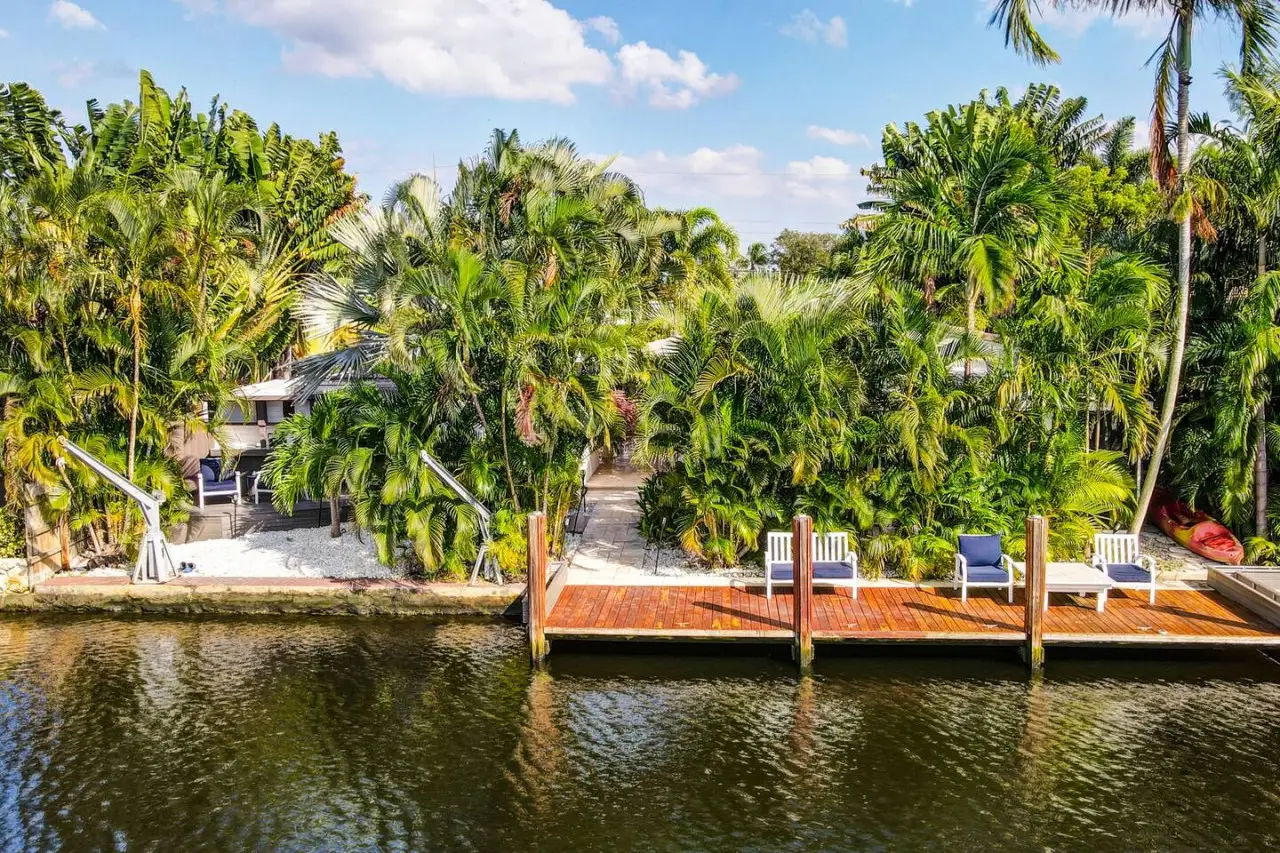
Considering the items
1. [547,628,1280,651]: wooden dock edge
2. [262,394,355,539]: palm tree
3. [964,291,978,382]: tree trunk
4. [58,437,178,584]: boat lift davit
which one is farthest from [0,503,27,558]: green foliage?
[964,291,978,382]: tree trunk

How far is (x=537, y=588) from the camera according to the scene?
40.0 feet

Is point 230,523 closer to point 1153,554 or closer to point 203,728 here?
point 203,728

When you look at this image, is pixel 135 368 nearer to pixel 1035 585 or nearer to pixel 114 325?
pixel 114 325

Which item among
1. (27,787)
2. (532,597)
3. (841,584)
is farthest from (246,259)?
(841,584)

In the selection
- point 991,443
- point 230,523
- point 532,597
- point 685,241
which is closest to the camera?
point 532,597

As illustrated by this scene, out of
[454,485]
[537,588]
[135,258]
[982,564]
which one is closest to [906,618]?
[982,564]

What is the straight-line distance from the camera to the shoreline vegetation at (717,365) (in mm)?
13992

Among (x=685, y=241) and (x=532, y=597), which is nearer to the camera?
(x=532, y=597)

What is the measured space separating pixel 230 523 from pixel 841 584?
11.4m

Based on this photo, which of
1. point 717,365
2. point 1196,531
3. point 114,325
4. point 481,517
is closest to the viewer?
point 717,365

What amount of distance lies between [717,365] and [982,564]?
15.5 ft

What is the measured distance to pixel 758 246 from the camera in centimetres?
5025

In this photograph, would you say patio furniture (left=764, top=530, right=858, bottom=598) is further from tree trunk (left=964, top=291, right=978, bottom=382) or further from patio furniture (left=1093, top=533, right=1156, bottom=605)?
patio furniture (left=1093, top=533, right=1156, bottom=605)

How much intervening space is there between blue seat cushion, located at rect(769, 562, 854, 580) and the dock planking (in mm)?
368
